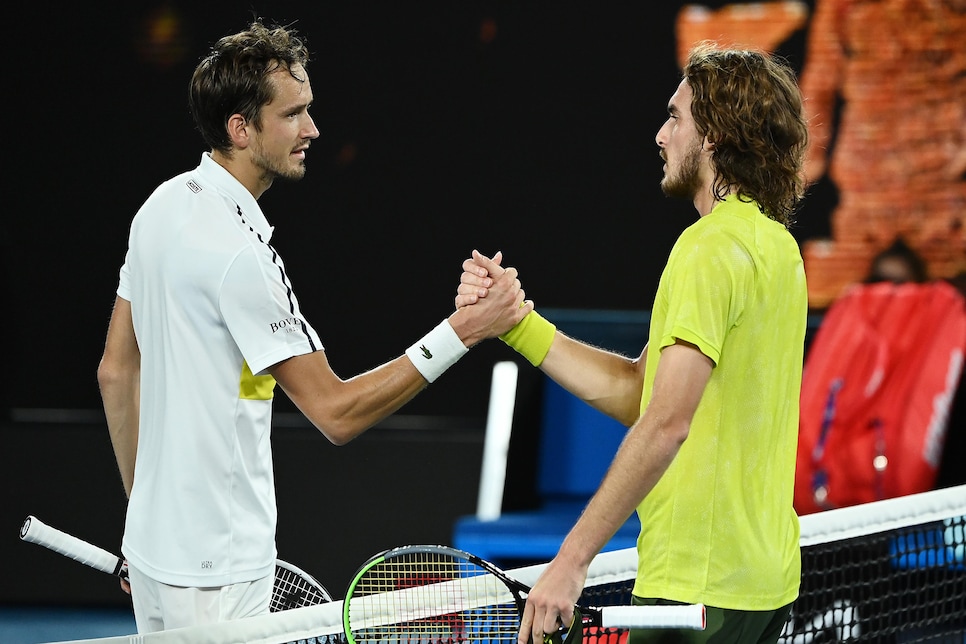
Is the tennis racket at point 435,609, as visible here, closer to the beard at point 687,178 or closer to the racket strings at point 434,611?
the racket strings at point 434,611

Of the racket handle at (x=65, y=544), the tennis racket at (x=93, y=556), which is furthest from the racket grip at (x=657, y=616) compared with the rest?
the racket handle at (x=65, y=544)

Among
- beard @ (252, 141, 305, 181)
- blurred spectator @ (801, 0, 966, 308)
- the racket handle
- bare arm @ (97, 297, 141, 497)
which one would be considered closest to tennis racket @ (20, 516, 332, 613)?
the racket handle

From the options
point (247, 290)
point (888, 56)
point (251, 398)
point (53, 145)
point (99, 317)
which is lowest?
point (251, 398)

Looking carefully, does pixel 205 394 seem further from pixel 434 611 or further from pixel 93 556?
pixel 434 611

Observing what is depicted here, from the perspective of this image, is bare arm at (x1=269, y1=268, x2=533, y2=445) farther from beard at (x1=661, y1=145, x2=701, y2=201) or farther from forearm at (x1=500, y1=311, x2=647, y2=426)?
beard at (x1=661, y1=145, x2=701, y2=201)

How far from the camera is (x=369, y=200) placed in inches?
229

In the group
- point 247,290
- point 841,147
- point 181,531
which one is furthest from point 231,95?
point 841,147

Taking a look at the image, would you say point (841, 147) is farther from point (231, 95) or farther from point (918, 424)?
point (231, 95)

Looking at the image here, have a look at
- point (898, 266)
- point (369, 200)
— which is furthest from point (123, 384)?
point (898, 266)

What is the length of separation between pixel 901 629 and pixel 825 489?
1.87 meters

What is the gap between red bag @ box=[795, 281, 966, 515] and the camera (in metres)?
5.07

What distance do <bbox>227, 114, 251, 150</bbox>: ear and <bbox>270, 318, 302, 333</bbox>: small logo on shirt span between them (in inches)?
15.1

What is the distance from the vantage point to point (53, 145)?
5887 millimetres

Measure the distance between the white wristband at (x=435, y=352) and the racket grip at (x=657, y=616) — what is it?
2.45 ft
